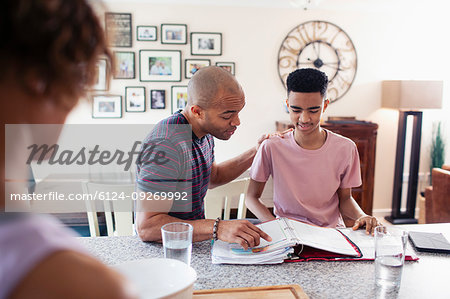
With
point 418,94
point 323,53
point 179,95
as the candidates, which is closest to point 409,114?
point 418,94

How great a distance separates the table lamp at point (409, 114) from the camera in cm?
400

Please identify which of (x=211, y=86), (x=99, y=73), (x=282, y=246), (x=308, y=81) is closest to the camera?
(x=99, y=73)

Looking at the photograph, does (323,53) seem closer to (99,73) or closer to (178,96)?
(178,96)

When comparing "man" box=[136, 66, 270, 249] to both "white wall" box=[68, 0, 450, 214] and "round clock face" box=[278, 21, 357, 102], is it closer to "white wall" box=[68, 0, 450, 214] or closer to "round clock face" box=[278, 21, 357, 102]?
"white wall" box=[68, 0, 450, 214]

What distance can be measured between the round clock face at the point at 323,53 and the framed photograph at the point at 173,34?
108 centimetres

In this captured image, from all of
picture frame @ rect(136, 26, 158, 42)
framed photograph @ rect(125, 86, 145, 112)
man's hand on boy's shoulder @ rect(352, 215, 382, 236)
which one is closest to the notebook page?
man's hand on boy's shoulder @ rect(352, 215, 382, 236)

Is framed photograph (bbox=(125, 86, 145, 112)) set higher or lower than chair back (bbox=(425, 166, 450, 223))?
higher

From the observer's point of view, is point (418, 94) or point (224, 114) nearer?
point (224, 114)

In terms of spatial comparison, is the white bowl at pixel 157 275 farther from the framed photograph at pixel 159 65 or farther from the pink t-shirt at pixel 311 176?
the framed photograph at pixel 159 65

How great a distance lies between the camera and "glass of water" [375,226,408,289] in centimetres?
98

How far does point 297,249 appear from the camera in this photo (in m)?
1.20

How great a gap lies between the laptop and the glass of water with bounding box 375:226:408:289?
29cm

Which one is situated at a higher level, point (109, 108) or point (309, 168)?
point (109, 108)

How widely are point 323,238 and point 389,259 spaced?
28 cm
